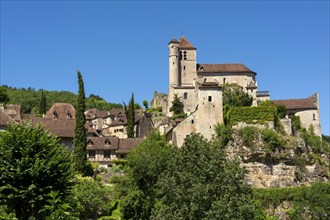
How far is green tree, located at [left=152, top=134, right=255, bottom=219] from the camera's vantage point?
34.0 metres

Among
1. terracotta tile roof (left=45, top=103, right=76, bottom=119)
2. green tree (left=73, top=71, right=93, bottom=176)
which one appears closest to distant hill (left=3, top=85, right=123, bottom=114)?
terracotta tile roof (left=45, top=103, right=76, bottom=119)

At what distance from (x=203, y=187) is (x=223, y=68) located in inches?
2388

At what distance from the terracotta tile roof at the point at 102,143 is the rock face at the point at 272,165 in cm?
1812

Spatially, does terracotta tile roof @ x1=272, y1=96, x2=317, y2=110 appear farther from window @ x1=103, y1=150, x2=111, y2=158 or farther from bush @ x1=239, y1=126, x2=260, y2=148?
window @ x1=103, y1=150, x2=111, y2=158

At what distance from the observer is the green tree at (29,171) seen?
1298 inches

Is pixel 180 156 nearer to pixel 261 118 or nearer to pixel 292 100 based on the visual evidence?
pixel 261 118

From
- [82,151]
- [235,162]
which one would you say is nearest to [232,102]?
[82,151]

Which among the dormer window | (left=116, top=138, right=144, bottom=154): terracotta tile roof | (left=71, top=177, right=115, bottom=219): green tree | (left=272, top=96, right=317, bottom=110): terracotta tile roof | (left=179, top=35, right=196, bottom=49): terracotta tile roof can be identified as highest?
(left=179, top=35, right=196, bottom=49): terracotta tile roof

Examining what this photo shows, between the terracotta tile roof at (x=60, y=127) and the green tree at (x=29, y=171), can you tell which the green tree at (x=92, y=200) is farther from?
the terracotta tile roof at (x=60, y=127)

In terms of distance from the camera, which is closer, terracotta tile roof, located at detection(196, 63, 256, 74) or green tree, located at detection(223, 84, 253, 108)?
green tree, located at detection(223, 84, 253, 108)

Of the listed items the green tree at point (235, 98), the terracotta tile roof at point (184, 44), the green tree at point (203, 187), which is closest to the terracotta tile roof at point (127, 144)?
the green tree at point (235, 98)

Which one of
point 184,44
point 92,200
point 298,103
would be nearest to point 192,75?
point 184,44

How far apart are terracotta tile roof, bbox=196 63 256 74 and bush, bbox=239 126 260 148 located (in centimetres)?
2721

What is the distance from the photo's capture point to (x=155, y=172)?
50.1 m
